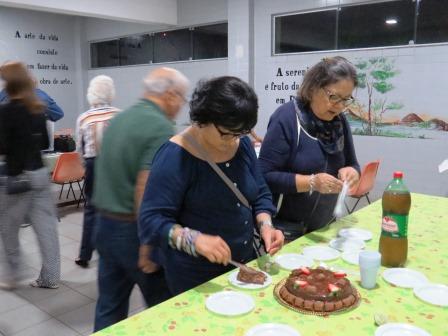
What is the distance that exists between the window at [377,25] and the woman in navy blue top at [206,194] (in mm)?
3685

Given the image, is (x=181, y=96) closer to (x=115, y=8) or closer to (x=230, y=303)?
Result: (x=230, y=303)

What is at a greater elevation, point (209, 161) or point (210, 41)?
point (210, 41)

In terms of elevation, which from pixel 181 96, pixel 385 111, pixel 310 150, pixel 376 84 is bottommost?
pixel 310 150

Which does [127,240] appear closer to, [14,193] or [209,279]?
[209,279]

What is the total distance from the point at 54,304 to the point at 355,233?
1973 mm

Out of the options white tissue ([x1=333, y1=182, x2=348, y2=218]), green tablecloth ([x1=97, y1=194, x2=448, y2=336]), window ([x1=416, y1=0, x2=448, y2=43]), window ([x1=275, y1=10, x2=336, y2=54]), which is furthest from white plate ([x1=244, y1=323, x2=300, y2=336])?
window ([x1=275, y1=10, x2=336, y2=54])

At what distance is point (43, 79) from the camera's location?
7.71 meters

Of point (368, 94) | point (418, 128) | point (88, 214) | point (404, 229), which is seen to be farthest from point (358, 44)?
point (404, 229)

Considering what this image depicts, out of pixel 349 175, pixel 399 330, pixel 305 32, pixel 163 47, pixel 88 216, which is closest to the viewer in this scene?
pixel 399 330

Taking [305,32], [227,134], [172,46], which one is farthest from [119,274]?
[172,46]

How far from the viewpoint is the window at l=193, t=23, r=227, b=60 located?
6.06 metres

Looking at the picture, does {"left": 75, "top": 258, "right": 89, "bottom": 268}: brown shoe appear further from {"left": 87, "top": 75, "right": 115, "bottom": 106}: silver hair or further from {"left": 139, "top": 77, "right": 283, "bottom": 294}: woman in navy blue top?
{"left": 139, "top": 77, "right": 283, "bottom": 294}: woman in navy blue top

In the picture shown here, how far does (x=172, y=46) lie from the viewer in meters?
6.73

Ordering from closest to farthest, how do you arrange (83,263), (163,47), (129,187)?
(129,187) → (83,263) → (163,47)
